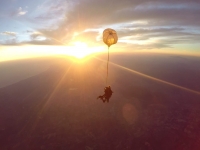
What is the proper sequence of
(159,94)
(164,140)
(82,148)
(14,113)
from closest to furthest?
(82,148) < (164,140) < (14,113) < (159,94)

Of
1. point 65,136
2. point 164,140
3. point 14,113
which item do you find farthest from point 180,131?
point 14,113

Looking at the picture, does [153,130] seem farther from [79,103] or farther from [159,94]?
[159,94]

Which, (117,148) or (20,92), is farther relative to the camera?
(20,92)

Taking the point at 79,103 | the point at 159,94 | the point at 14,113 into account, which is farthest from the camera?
the point at 159,94

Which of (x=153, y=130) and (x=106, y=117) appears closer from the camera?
(x=153, y=130)

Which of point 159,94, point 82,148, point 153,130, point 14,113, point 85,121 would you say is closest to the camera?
point 82,148

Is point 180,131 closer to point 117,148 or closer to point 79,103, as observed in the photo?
point 117,148

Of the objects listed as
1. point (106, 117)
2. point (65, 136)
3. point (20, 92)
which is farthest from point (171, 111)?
point (20, 92)

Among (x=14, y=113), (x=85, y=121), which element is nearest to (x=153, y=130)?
(x=85, y=121)

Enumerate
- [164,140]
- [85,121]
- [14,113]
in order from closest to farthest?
[164,140], [85,121], [14,113]
